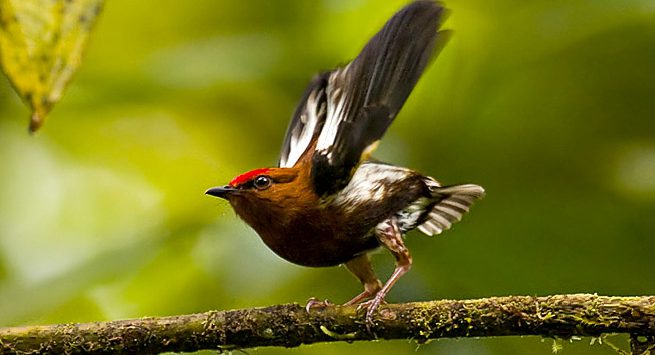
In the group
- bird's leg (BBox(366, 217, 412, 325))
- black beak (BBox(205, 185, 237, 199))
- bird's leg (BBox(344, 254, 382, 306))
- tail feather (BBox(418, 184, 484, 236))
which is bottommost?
black beak (BBox(205, 185, 237, 199))

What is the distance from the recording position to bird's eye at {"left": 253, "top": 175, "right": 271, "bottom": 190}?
2291mm

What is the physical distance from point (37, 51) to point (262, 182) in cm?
105

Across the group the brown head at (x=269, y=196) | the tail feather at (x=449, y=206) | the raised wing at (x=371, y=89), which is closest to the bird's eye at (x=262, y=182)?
the brown head at (x=269, y=196)

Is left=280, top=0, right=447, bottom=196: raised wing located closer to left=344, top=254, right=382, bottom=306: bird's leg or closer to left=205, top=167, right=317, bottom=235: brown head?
left=205, top=167, right=317, bottom=235: brown head

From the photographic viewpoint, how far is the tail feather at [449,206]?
2.39 metres

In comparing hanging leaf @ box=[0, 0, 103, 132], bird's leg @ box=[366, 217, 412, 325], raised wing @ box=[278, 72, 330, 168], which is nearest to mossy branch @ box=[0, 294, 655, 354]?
bird's leg @ box=[366, 217, 412, 325]

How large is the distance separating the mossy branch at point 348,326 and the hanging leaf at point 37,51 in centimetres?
61

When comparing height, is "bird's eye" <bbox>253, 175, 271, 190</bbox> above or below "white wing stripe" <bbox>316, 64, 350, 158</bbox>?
below

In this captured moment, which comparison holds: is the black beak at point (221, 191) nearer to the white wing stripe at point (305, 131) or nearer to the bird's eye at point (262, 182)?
the bird's eye at point (262, 182)

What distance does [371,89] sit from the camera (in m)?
2.10

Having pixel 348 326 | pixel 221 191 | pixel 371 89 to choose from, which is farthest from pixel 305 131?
pixel 348 326

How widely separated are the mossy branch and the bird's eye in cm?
47

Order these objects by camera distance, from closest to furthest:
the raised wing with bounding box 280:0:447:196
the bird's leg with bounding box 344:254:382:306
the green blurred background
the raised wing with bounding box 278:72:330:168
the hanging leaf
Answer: the hanging leaf → the raised wing with bounding box 280:0:447:196 → the bird's leg with bounding box 344:254:382:306 → the raised wing with bounding box 278:72:330:168 → the green blurred background

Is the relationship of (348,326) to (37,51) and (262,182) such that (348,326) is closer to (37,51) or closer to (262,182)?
(262,182)
